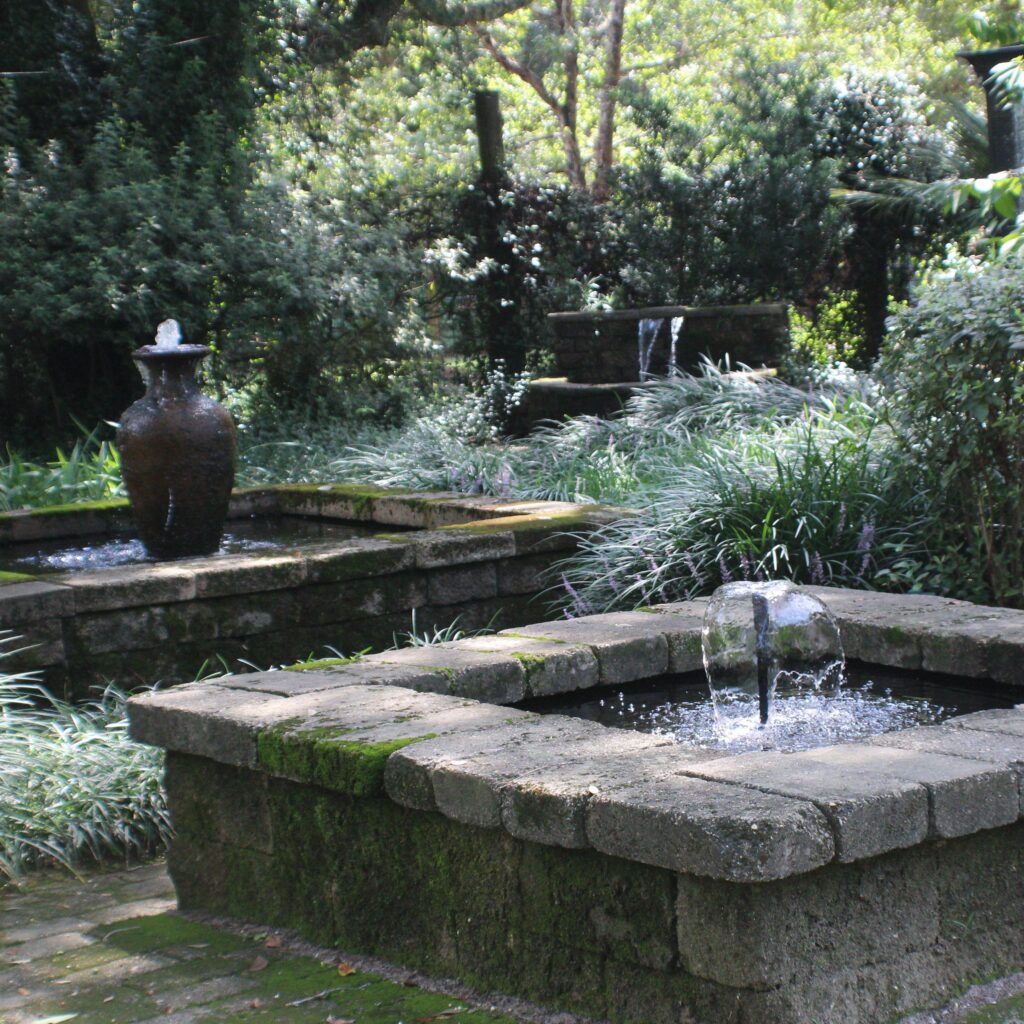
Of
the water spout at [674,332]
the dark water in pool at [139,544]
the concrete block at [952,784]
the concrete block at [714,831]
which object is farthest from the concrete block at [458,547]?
the water spout at [674,332]

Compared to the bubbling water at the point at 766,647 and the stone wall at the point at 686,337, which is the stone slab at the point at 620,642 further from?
the stone wall at the point at 686,337

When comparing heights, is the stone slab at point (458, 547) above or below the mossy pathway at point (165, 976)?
above

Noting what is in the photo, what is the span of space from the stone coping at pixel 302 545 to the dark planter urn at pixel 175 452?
261mm

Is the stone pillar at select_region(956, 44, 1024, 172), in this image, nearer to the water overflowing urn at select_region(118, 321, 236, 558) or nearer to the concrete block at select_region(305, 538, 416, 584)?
the concrete block at select_region(305, 538, 416, 584)

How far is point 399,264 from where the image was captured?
1276 cm

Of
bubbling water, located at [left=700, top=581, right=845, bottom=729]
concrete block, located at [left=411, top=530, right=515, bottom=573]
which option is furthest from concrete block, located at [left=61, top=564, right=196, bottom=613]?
bubbling water, located at [left=700, top=581, right=845, bottom=729]

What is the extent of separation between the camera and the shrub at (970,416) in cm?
528

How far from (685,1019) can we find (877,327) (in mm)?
12901

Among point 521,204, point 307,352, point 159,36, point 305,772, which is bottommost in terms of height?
point 305,772

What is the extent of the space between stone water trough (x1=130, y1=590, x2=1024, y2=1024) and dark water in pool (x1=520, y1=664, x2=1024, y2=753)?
0.44 meters

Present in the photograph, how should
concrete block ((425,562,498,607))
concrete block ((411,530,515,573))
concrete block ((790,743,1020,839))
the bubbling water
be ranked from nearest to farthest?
concrete block ((790,743,1020,839)) < the bubbling water < concrete block ((411,530,515,573)) < concrete block ((425,562,498,607))

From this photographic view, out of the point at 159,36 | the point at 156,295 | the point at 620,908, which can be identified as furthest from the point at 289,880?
the point at 159,36

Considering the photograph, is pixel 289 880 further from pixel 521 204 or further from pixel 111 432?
pixel 521 204

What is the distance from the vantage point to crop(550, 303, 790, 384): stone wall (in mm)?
12336
